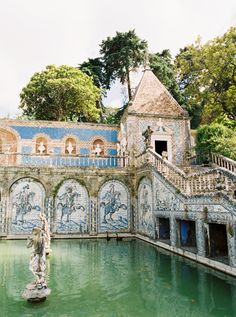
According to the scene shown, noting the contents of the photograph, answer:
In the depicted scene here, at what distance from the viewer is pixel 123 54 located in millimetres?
27844

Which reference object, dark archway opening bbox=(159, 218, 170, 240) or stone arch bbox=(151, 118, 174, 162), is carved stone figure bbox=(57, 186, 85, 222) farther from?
stone arch bbox=(151, 118, 174, 162)

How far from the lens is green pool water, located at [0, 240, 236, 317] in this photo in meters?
5.50

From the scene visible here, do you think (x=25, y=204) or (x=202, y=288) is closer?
(x=202, y=288)

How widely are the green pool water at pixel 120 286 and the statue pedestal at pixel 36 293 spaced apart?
118mm

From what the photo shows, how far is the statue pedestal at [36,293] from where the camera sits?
18.9 ft

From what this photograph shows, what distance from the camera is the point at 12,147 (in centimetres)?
2025

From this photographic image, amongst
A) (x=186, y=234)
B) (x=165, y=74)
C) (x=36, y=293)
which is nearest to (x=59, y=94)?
(x=165, y=74)

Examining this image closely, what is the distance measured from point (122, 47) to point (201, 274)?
84.8ft

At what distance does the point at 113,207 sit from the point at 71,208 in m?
2.35

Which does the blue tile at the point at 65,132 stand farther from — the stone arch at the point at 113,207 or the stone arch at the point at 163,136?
the stone arch at the point at 113,207

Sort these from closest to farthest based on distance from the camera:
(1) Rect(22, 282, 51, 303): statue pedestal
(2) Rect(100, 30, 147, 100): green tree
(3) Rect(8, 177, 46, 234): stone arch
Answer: (1) Rect(22, 282, 51, 303): statue pedestal, (3) Rect(8, 177, 46, 234): stone arch, (2) Rect(100, 30, 147, 100): green tree

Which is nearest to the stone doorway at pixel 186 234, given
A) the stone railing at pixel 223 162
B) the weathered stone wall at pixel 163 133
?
the stone railing at pixel 223 162

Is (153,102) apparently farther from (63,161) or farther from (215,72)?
(63,161)

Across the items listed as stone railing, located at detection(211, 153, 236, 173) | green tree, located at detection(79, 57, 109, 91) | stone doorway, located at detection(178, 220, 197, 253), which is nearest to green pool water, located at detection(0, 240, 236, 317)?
stone doorway, located at detection(178, 220, 197, 253)
